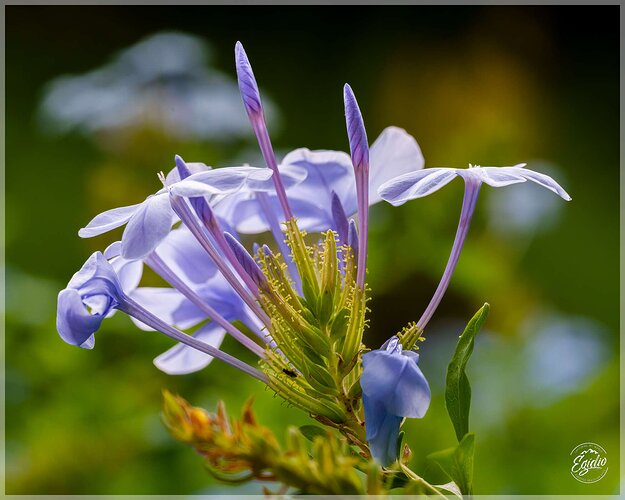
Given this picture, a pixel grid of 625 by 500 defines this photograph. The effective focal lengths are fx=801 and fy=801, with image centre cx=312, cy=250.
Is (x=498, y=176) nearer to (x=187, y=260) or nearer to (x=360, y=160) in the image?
(x=360, y=160)

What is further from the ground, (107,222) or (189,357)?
(107,222)

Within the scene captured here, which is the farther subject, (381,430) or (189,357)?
(189,357)

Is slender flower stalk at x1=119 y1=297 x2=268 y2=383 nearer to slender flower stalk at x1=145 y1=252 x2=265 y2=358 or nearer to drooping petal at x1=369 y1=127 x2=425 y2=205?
slender flower stalk at x1=145 y1=252 x2=265 y2=358

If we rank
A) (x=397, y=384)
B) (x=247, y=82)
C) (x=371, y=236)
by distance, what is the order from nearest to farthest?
1. (x=397, y=384)
2. (x=247, y=82)
3. (x=371, y=236)

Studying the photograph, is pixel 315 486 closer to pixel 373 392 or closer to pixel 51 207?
pixel 373 392

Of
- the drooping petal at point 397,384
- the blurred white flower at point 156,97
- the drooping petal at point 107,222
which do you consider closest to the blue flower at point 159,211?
the drooping petal at point 107,222

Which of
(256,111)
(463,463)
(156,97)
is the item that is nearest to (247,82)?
(256,111)

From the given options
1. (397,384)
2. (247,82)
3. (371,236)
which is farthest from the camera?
(371,236)
